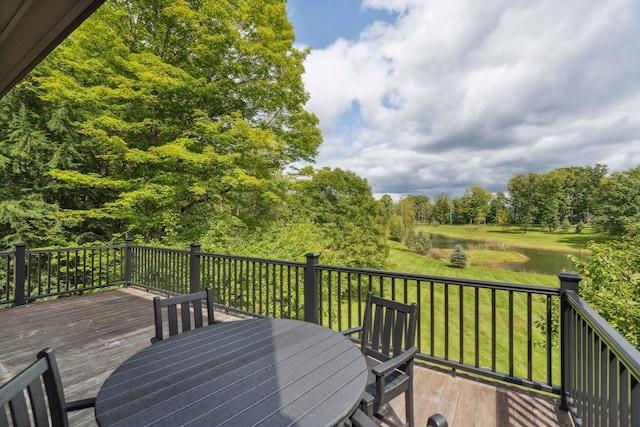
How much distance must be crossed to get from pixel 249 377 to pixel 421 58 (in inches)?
379

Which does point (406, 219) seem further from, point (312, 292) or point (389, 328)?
point (389, 328)

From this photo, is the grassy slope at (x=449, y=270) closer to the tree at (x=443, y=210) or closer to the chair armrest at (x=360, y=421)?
the chair armrest at (x=360, y=421)

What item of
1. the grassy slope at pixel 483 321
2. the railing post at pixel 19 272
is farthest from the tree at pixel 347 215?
the railing post at pixel 19 272

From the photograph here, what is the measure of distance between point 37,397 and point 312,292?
8.12 feet

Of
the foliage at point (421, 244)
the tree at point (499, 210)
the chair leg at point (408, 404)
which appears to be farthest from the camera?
the tree at point (499, 210)

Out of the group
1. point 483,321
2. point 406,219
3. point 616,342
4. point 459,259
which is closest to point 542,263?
point 459,259

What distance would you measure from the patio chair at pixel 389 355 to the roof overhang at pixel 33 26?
8.42ft

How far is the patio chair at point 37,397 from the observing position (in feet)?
2.93

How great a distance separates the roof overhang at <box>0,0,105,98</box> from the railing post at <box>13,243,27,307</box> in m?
3.69

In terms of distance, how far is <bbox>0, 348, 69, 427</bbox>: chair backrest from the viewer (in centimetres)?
89

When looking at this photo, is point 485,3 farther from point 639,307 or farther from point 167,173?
point 167,173

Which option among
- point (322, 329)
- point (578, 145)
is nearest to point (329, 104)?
point (322, 329)

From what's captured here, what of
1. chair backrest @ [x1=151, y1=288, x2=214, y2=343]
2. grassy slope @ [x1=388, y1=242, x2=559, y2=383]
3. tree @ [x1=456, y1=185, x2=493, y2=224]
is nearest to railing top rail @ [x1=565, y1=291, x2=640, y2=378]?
chair backrest @ [x1=151, y1=288, x2=214, y2=343]

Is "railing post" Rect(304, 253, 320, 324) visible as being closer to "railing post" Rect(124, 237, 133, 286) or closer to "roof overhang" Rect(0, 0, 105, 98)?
"roof overhang" Rect(0, 0, 105, 98)
